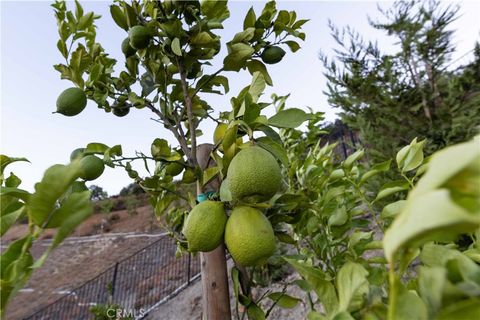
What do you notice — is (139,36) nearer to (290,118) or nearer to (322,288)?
(290,118)

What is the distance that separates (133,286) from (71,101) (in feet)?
21.6

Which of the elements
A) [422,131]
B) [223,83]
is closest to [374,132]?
[422,131]

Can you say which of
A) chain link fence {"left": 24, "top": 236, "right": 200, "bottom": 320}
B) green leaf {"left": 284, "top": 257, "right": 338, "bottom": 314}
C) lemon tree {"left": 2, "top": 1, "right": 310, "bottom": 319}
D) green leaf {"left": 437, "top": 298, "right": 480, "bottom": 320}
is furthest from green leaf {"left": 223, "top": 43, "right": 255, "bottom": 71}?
chain link fence {"left": 24, "top": 236, "right": 200, "bottom": 320}

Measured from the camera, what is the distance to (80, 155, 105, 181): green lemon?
25.5 inches

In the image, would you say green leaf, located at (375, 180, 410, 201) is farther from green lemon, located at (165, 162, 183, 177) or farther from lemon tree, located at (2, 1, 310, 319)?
green lemon, located at (165, 162, 183, 177)

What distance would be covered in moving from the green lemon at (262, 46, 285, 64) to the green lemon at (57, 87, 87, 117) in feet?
1.66

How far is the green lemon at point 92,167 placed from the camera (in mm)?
648

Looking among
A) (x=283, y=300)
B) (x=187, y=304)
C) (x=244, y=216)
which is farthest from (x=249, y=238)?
(x=187, y=304)

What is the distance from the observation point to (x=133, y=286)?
6.46 meters

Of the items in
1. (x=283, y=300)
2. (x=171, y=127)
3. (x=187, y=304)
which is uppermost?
(x=171, y=127)

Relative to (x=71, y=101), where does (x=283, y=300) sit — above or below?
below

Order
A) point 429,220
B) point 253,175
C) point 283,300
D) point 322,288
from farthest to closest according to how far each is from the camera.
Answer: point 283,300 → point 253,175 → point 322,288 → point 429,220

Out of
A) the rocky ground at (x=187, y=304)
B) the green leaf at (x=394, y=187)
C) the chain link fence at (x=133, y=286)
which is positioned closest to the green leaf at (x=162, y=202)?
the green leaf at (x=394, y=187)

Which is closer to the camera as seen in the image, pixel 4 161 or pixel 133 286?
pixel 4 161
